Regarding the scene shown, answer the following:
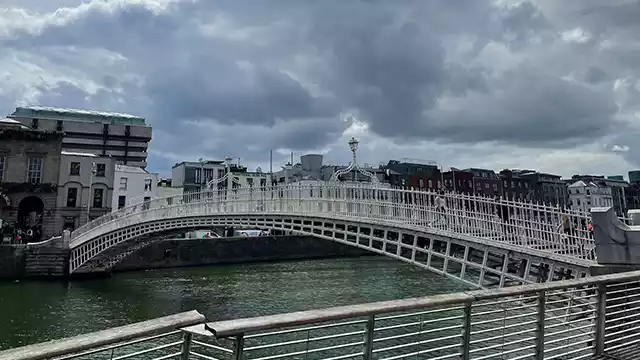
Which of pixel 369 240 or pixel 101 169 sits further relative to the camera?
pixel 101 169

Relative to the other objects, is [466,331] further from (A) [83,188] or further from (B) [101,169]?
(B) [101,169]

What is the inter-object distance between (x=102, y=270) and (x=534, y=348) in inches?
1183

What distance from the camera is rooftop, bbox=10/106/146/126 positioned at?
66.8 metres

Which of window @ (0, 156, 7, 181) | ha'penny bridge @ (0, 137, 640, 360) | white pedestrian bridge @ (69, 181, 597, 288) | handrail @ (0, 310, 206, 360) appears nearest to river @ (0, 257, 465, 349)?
white pedestrian bridge @ (69, 181, 597, 288)

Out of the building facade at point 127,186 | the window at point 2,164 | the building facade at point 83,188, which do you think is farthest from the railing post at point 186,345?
the building facade at point 127,186

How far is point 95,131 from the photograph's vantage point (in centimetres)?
6775

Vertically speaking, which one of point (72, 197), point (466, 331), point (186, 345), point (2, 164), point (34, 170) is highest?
point (2, 164)

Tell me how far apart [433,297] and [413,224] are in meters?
9.09

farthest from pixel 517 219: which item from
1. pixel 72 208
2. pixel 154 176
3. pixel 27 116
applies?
pixel 27 116

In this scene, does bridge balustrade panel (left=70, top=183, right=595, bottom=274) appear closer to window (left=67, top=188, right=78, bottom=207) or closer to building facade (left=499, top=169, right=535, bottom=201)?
window (left=67, top=188, right=78, bottom=207)

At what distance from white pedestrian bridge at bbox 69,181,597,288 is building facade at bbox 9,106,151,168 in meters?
46.0

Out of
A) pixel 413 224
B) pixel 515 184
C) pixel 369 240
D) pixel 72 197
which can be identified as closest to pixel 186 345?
pixel 413 224

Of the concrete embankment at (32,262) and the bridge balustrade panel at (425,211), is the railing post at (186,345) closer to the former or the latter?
the bridge balustrade panel at (425,211)

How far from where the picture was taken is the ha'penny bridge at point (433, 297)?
277 centimetres
